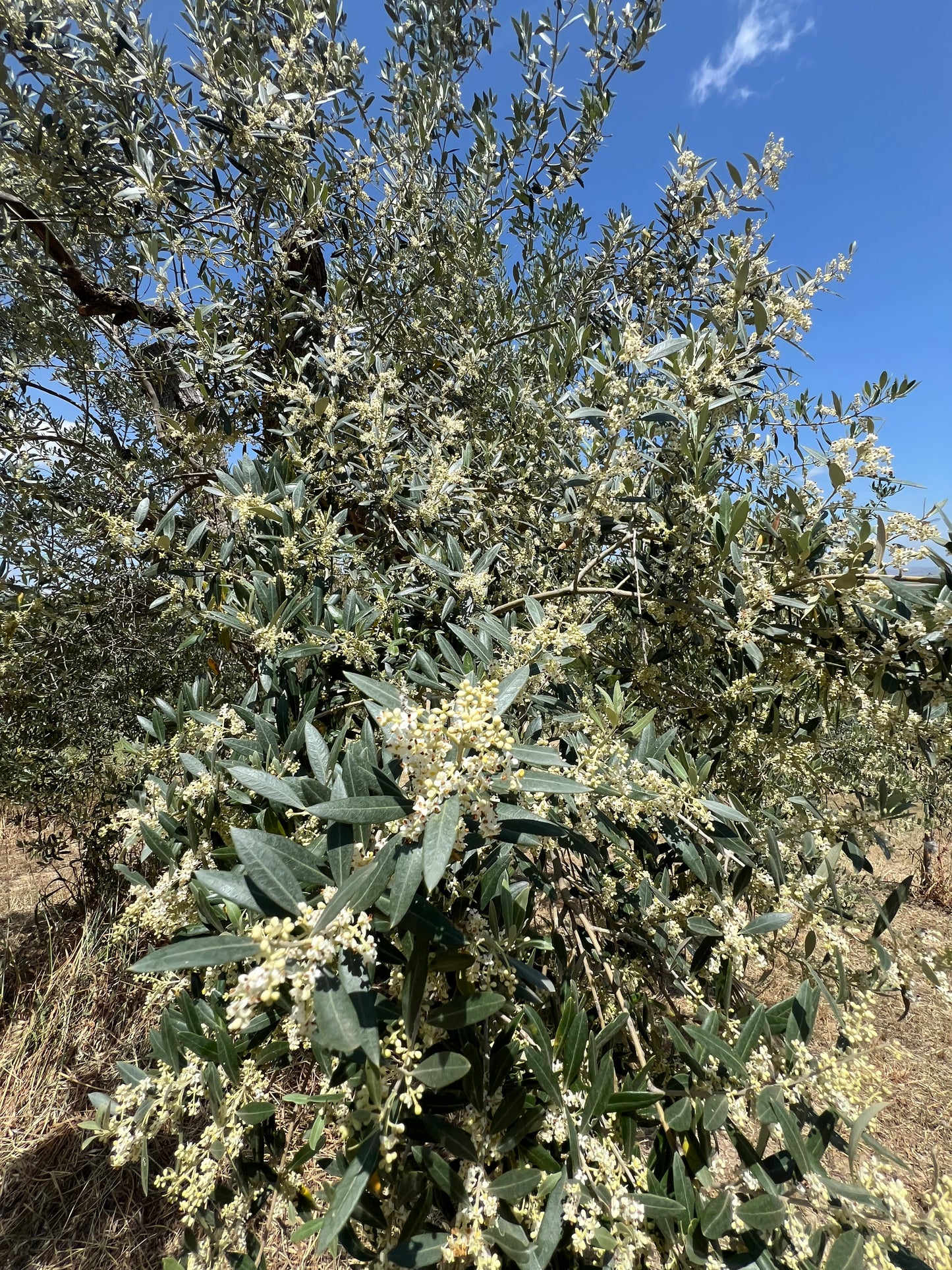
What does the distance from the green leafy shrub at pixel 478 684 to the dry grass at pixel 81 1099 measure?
45 centimetres

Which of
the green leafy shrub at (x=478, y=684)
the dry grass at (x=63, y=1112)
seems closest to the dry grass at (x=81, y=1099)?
the dry grass at (x=63, y=1112)

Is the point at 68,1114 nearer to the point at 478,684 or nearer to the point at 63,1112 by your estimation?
the point at 63,1112

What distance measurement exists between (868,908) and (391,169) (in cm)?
404

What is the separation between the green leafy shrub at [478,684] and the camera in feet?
3.35

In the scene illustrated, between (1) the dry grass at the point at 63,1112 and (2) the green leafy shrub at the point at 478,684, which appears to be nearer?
(2) the green leafy shrub at the point at 478,684

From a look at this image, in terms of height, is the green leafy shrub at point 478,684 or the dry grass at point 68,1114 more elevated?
the green leafy shrub at point 478,684

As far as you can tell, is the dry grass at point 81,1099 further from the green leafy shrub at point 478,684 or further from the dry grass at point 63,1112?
the green leafy shrub at point 478,684

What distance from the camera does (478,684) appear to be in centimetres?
135

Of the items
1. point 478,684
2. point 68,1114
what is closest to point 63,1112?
point 68,1114

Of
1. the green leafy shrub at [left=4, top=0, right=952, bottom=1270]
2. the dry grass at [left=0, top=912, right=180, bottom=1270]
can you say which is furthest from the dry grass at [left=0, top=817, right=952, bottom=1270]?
the green leafy shrub at [left=4, top=0, right=952, bottom=1270]

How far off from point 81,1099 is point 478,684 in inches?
145

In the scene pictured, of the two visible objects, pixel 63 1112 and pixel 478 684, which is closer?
pixel 478 684

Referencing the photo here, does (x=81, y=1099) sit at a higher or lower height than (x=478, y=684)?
lower

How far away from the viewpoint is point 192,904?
4.47 feet
